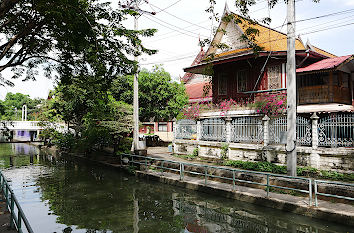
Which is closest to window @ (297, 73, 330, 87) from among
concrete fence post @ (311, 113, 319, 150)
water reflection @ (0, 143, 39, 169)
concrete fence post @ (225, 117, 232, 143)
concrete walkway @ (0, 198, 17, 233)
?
concrete fence post @ (225, 117, 232, 143)

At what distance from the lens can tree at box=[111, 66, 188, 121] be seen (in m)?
28.7

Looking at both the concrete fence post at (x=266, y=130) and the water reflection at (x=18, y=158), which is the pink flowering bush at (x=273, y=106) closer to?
the concrete fence post at (x=266, y=130)

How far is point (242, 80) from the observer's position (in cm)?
2005

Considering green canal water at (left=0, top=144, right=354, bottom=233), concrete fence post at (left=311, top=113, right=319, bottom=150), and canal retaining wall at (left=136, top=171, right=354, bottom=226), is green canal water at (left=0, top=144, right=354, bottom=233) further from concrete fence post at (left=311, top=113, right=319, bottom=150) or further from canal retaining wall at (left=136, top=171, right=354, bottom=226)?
concrete fence post at (left=311, top=113, right=319, bottom=150)

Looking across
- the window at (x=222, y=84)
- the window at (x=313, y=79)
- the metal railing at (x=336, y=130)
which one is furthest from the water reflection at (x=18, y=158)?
the window at (x=313, y=79)

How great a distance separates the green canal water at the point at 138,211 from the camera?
813cm

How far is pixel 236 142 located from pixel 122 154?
7496 mm

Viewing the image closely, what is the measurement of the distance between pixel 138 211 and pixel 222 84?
14005 mm

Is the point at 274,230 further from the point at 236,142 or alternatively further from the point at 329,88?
the point at 329,88

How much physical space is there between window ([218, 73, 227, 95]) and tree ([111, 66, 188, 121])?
868 cm

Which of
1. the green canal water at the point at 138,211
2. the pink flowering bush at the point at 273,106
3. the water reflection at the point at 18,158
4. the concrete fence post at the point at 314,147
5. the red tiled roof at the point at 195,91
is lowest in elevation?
the water reflection at the point at 18,158

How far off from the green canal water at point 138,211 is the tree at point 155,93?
14.9m


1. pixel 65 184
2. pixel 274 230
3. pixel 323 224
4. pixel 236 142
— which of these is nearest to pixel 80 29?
pixel 274 230

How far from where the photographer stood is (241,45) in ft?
64.7
